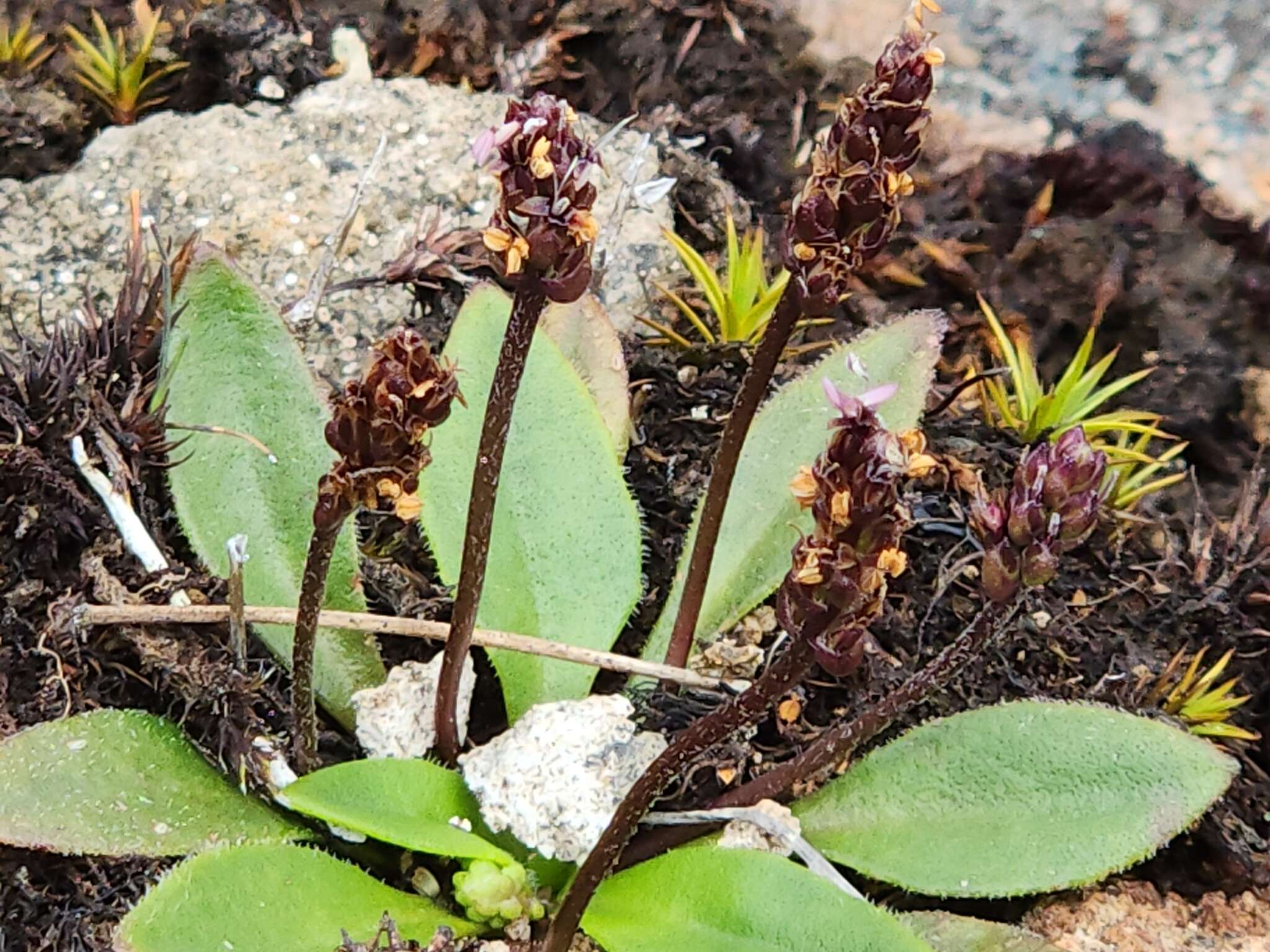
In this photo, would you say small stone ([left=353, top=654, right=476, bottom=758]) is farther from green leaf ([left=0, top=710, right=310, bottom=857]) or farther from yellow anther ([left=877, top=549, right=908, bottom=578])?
yellow anther ([left=877, top=549, right=908, bottom=578])

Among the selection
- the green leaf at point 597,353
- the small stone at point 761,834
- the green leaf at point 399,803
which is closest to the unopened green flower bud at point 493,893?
the green leaf at point 399,803

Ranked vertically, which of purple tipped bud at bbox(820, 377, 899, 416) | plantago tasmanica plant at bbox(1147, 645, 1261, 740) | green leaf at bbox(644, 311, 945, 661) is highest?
purple tipped bud at bbox(820, 377, 899, 416)

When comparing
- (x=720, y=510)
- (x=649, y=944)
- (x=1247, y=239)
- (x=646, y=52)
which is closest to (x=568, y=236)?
(x=720, y=510)

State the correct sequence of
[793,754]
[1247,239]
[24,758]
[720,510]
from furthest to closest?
[1247,239], [793,754], [720,510], [24,758]

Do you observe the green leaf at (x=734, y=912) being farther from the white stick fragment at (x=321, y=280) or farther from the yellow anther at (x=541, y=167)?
the white stick fragment at (x=321, y=280)

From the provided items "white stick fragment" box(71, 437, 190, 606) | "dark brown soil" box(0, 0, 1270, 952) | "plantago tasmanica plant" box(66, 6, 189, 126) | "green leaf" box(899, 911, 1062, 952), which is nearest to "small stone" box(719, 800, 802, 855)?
"dark brown soil" box(0, 0, 1270, 952)

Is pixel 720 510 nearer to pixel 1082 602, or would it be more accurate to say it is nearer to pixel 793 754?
pixel 793 754

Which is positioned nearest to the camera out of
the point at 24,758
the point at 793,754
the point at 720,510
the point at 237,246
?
the point at 24,758
